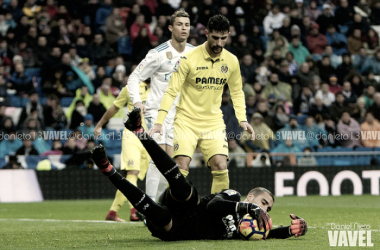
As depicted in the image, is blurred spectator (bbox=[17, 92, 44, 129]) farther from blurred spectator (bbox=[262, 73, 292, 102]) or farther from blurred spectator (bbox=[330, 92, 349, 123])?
blurred spectator (bbox=[330, 92, 349, 123])

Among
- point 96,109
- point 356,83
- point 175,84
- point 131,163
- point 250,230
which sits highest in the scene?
point 175,84

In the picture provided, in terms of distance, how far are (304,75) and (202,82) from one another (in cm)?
1024

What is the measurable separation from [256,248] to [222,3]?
14.5m

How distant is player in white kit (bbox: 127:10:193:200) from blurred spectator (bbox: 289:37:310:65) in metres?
9.98

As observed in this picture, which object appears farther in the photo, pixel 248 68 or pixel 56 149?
pixel 248 68

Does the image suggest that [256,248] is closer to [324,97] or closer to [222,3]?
[324,97]

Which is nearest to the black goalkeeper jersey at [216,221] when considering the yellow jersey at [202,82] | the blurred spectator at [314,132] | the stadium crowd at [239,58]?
the yellow jersey at [202,82]

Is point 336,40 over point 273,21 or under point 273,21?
under

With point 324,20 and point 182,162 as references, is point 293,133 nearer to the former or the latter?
point 324,20

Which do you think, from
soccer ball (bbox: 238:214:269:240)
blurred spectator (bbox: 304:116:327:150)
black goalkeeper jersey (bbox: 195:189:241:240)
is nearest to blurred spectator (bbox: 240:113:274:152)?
blurred spectator (bbox: 304:116:327:150)

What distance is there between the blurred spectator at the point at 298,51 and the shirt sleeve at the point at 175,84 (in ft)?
36.4

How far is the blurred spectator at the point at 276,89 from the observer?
16.2 meters

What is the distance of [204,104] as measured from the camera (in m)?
7.18

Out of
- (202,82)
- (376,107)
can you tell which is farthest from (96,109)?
(202,82)
